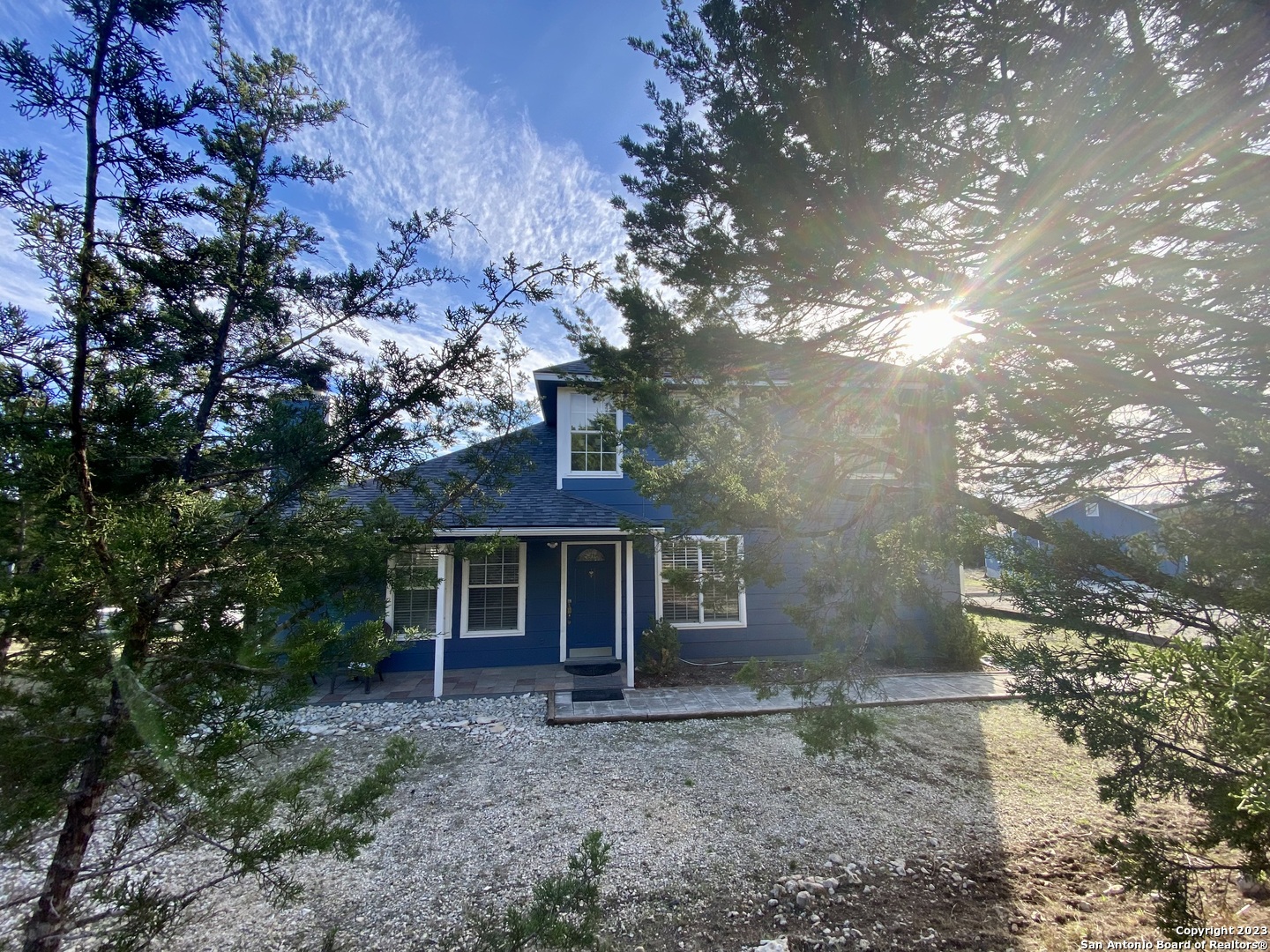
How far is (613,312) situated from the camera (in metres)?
4.38

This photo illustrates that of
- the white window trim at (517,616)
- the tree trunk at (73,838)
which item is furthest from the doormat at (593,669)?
the tree trunk at (73,838)

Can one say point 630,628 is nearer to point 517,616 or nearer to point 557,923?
point 517,616

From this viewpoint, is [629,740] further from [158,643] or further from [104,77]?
[104,77]

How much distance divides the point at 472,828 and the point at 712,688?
4.53 meters

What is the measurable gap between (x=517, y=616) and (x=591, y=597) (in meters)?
1.36

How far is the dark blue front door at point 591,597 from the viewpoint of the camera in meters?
9.26

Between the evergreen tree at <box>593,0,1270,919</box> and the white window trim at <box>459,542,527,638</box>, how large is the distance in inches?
233

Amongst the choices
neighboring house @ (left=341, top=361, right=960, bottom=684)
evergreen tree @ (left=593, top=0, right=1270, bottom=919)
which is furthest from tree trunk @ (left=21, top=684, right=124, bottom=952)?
neighboring house @ (left=341, top=361, right=960, bottom=684)

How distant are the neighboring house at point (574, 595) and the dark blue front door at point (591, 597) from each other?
16 millimetres

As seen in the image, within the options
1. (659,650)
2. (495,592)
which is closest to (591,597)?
(659,650)

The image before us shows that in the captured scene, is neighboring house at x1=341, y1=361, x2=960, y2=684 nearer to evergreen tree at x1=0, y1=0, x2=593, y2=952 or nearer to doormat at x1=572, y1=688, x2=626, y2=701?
doormat at x1=572, y1=688, x2=626, y2=701

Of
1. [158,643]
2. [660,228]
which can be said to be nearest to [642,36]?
[660,228]

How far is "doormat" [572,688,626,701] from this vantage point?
721 cm

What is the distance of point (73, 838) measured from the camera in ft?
5.56
